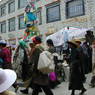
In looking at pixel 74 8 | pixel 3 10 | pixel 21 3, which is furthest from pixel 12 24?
pixel 74 8

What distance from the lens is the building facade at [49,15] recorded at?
1473cm

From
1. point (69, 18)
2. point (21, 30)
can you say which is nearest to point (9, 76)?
point (69, 18)

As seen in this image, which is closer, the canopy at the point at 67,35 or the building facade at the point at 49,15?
the canopy at the point at 67,35

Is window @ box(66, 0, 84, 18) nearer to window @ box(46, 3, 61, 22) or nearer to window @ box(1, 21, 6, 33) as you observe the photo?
window @ box(46, 3, 61, 22)

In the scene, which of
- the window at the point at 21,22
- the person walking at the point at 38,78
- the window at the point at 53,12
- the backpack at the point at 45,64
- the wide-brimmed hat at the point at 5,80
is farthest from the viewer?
the window at the point at 21,22

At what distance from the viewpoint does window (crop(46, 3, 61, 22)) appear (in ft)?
57.4

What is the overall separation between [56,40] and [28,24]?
2.94 metres

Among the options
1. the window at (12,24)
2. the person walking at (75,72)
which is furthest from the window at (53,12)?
the person walking at (75,72)

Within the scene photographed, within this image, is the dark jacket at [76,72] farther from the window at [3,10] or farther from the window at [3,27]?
the window at [3,10]

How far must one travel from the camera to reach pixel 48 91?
16.5ft

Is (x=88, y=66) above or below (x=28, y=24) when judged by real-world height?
below

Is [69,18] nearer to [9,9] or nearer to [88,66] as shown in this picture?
[88,66]

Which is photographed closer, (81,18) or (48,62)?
(48,62)

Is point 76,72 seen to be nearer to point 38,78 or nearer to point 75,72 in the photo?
point 75,72
